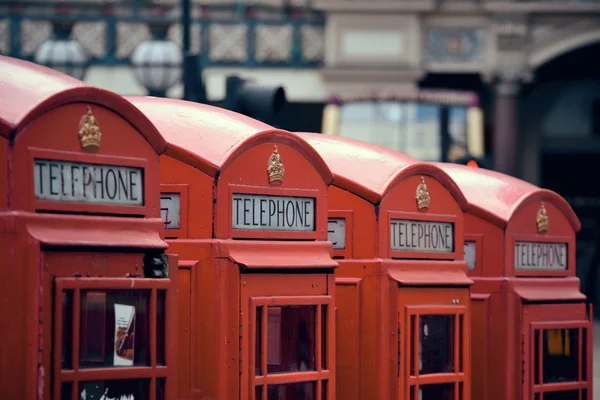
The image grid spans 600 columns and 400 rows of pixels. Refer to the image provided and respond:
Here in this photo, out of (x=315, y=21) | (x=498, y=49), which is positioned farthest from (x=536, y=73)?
(x=315, y=21)

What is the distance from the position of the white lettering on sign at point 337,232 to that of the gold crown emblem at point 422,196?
19.3 inches

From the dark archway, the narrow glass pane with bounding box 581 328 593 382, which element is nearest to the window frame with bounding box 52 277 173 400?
the narrow glass pane with bounding box 581 328 593 382

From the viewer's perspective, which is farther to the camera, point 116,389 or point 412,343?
point 412,343

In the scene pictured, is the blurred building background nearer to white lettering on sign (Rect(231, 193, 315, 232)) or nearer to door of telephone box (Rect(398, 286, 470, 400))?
door of telephone box (Rect(398, 286, 470, 400))

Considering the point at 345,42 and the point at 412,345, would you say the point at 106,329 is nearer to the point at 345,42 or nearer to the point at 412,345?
the point at 412,345

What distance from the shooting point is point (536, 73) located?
33906 mm

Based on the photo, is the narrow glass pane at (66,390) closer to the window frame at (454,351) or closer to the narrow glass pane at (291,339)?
the narrow glass pane at (291,339)

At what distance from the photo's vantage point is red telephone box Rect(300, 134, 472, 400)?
7.38 m

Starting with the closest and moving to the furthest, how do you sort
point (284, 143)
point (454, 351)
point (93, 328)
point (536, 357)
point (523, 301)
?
point (93, 328) < point (284, 143) < point (454, 351) < point (523, 301) < point (536, 357)

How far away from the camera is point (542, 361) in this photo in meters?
8.84

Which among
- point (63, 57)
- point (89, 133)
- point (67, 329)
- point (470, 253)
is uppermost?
point (63, 57)

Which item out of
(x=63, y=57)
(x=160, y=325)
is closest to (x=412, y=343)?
(x=160, y=325)

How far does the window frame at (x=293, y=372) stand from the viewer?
20.7 ft

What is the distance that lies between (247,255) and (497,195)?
3.10 meters
